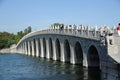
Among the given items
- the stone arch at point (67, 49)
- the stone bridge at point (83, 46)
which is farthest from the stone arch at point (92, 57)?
the stone arch at point (67, 49)

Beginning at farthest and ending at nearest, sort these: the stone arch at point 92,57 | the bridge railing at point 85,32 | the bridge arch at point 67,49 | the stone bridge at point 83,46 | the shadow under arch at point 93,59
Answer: the bridge arch at point 67,49
the stone arch at point 92,57
the shadow under arch at point 93,59
the bridge railing at point 85,32
the stone bridge at point 83,46

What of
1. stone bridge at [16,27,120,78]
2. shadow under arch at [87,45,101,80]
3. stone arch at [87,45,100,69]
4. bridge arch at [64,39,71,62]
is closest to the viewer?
stone bridge at [16,27,120,78]

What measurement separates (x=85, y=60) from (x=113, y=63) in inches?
602

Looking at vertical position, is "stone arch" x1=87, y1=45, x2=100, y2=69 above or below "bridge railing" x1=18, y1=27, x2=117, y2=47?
below

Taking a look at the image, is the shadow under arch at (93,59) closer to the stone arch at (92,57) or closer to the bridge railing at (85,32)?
the stone arch at (92,57)

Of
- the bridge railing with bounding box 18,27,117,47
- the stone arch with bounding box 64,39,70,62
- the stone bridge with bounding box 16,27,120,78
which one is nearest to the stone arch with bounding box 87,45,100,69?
the stone bridge with bounding box 16,27,120,78

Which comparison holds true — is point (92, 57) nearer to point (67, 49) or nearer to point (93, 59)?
point (93, 59)

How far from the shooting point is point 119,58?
23.5 meters

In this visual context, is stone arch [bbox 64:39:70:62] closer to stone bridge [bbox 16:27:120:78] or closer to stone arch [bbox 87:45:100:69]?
stone bridge [bbox 16:27:120:78]

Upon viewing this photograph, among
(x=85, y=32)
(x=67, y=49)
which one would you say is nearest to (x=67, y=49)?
(x=67, y=49)

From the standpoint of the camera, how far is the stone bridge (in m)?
24.8

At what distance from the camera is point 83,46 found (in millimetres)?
38969

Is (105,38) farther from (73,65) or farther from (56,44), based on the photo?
(56,44)

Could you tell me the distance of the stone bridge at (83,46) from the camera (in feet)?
81.4
